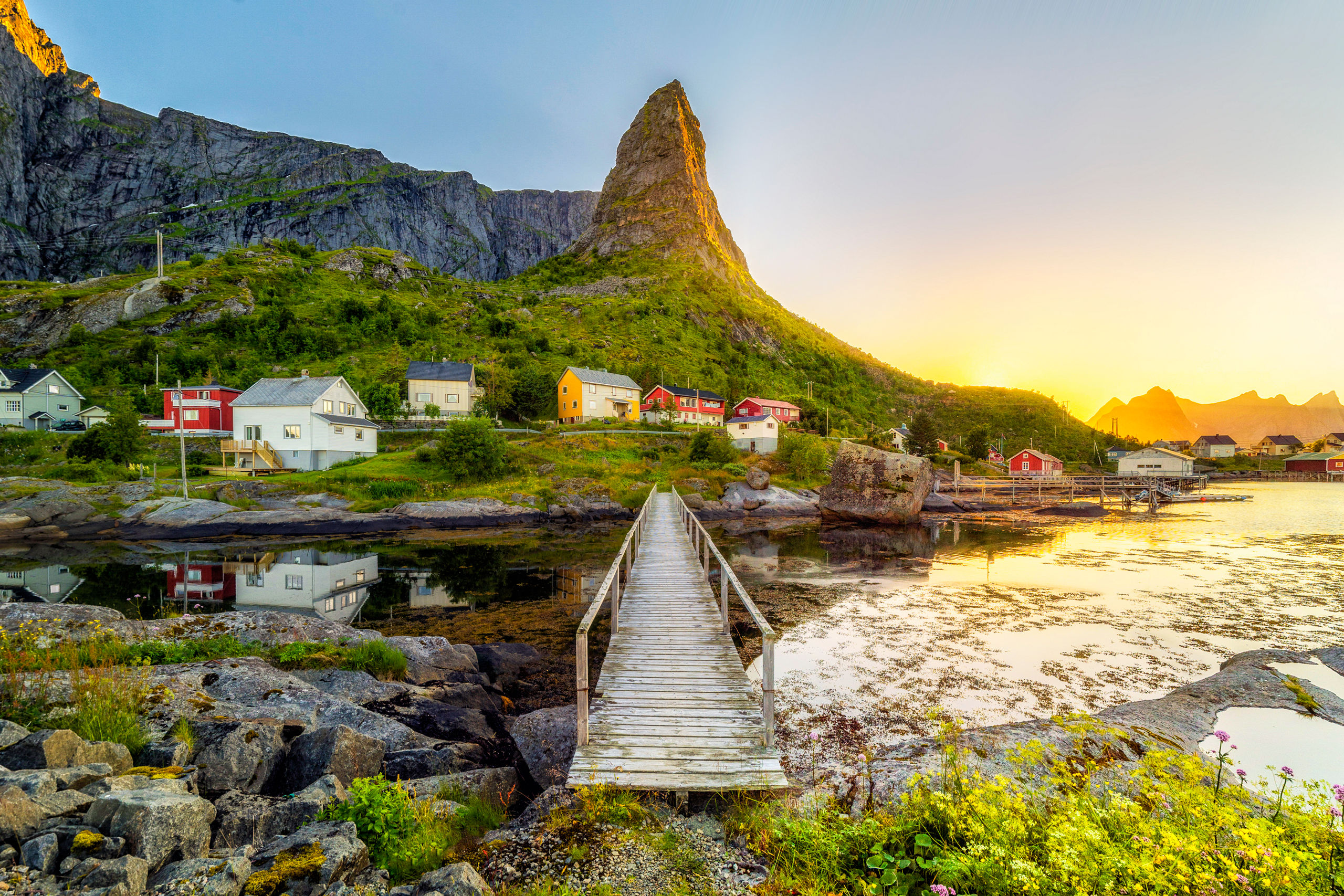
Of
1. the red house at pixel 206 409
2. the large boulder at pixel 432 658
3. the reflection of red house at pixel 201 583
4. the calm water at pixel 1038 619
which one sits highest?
the red house at pixel 206 409

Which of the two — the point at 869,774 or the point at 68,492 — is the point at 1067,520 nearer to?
the point at 869,774

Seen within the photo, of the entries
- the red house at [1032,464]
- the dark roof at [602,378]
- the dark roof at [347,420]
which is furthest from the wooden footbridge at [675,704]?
the red house at [1032,464]

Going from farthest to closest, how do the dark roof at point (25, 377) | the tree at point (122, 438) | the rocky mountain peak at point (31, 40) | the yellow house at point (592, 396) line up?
the rocky mountain peak at point (31, 40), the yellow house at point (592, 396), the dark roof at point (25, 377), the tree at point (122, 438)

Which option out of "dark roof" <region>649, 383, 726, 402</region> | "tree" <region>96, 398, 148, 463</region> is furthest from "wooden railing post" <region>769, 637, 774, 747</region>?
"dark roof" <region>649, 383, 726, 402</region>

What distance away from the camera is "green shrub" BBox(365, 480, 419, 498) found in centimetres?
4200

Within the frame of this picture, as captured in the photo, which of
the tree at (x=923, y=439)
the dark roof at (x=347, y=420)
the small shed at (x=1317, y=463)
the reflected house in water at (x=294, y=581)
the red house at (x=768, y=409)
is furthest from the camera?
the small shed at (x=1317, y=463)

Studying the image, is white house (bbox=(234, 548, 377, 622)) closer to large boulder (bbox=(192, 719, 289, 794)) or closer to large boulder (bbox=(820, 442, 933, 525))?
large boulder (bbox=(192, 719, 289, 794))

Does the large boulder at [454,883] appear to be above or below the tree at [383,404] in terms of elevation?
below

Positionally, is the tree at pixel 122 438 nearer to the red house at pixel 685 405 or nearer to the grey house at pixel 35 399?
the grey house at pixel 35 399

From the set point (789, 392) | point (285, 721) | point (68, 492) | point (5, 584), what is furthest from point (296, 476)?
point (789, 392)

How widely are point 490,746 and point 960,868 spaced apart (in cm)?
693

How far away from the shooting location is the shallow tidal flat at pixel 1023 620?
39.5 feet

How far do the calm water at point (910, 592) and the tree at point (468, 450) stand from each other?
35.2 feet

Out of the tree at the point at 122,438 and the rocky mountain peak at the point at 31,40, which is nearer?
the tree at the point at 122,438
